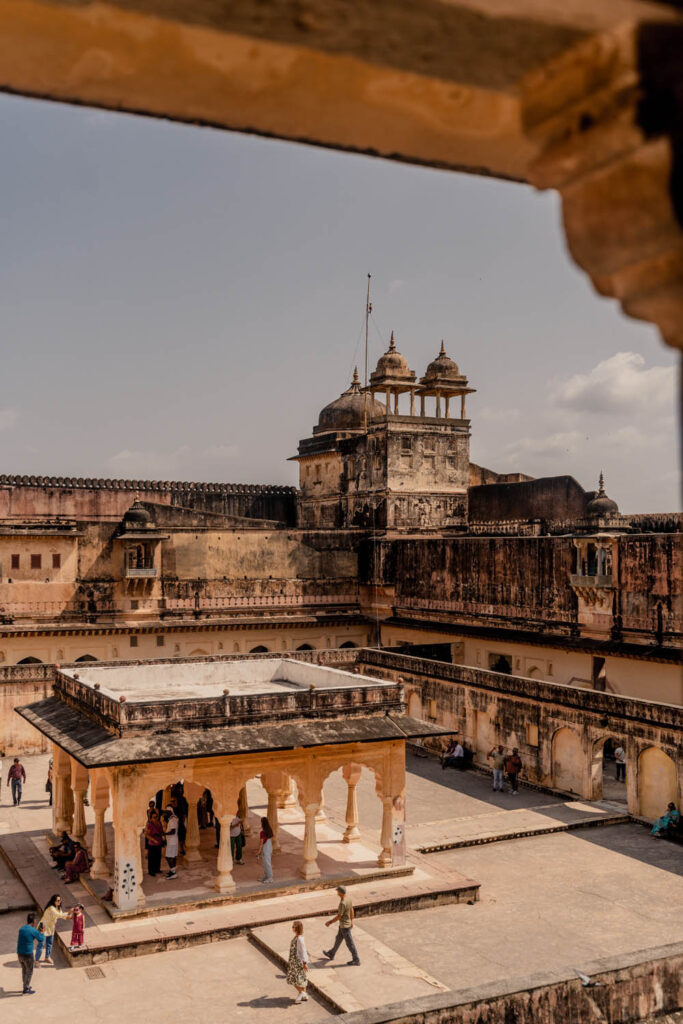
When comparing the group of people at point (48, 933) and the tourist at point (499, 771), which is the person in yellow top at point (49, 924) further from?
the tourist at point (499, 771)

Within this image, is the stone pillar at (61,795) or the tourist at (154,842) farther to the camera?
the stone pillar at (61,795)

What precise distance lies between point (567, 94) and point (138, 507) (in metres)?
28.4

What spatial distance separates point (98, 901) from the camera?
1289 cm

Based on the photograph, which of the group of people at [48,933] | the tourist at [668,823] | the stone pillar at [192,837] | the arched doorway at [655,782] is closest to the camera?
the group of people at [48,933]

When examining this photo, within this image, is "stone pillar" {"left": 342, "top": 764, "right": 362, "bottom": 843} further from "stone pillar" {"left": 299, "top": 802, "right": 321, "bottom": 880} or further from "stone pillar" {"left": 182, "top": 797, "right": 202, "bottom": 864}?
"stone pillar" {"left": 182, "top": 797, "right": 202, "bottom": 864}

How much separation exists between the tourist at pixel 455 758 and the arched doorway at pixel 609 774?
9.45 ft

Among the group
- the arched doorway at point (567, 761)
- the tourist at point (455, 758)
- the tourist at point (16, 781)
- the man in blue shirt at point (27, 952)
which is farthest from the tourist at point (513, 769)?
the man in blue shirt at point (27, 952)

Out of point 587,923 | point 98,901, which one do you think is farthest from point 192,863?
point 587,923

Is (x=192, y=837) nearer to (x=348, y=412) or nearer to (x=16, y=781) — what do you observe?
(x=16, y=781)

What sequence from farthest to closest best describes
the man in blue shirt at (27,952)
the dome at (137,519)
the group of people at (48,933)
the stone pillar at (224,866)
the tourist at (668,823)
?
the dome at (137,519)
the tourist at (668,823)
the stone pillar at (224,866)
the group of people at (48,933)
the man in blue shirt at (27,952)

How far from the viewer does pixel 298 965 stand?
10.3m

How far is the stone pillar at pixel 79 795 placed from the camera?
1450 centimetres

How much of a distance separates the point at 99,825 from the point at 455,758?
9633 mm

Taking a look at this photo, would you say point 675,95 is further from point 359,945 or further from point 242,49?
point 359,945
